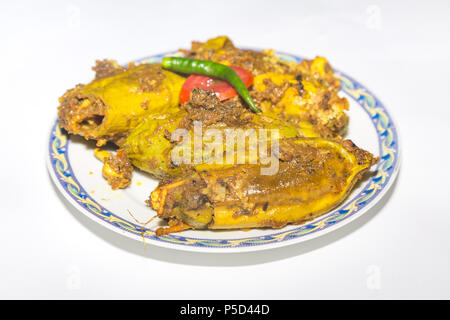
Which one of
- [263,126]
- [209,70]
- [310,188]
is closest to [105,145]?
[209,70]

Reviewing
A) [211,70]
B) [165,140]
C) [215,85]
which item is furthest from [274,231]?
[211,70]

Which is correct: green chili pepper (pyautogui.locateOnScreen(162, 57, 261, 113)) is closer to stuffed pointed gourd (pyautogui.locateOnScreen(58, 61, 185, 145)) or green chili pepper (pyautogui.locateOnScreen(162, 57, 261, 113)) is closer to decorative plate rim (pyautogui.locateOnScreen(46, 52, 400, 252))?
stuffed pointed gourd (pyautogui.locateOnScreen(58, 61, 185, 145))

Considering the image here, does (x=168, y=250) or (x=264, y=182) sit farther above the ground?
(x=264, y=182)

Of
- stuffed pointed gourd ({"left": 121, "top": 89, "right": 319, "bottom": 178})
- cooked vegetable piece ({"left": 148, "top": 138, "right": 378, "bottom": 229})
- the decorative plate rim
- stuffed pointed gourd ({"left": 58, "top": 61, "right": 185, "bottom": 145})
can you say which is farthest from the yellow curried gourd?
the decorative plate rim

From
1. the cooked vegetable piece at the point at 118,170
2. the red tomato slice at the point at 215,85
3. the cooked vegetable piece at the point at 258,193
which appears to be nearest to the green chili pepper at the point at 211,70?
the red tomato slice at the point at 215,85

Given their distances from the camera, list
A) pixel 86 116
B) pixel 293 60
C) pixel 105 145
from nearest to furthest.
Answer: pixel 86 116
pixel 105 145
pixel 293 60

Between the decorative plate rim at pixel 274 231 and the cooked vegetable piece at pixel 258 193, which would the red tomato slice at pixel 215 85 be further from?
the decorative plate rim at pixel 274 231

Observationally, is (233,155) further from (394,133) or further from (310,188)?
(394,133)
